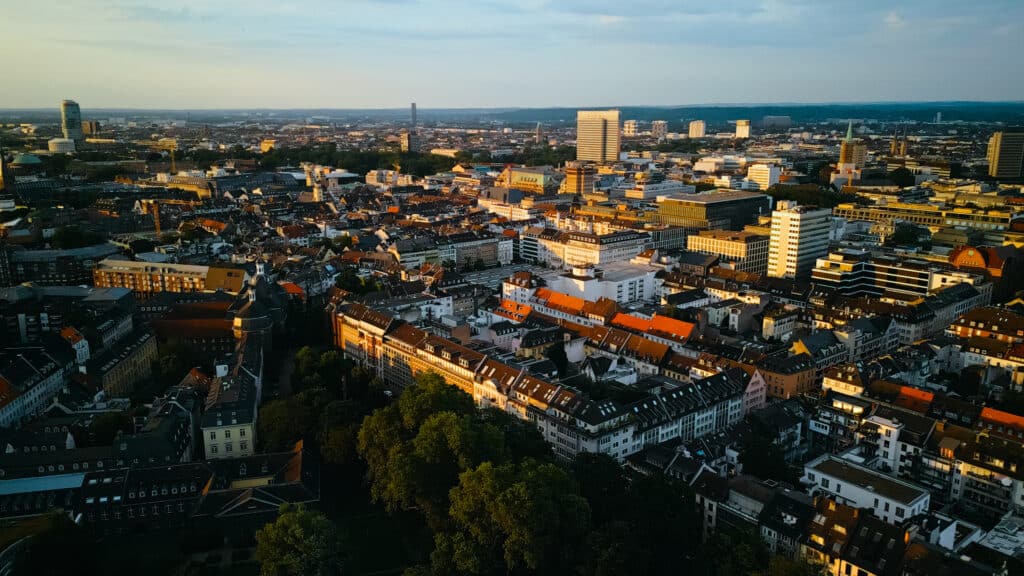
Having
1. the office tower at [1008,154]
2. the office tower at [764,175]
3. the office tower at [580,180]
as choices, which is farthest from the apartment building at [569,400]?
the office tower at [1008,154]

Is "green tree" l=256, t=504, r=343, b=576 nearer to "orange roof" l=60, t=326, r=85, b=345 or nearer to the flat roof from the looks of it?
the flat roof

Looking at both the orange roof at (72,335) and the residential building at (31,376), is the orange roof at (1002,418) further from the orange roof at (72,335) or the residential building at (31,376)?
the orange roof at (72,335)

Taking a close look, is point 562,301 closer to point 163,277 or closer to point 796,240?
point 796,240

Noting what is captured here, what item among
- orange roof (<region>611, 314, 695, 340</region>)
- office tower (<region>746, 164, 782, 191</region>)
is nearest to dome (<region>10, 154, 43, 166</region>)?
orange roof (<region>611, 314, 695, 340</region>)

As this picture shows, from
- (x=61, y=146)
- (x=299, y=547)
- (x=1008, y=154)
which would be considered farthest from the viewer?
(x=61, y=146)

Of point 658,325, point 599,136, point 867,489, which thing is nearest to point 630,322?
point 658,325

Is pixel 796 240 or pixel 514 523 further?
pixel 796 240

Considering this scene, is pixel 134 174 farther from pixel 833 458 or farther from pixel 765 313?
pixel 833 458
